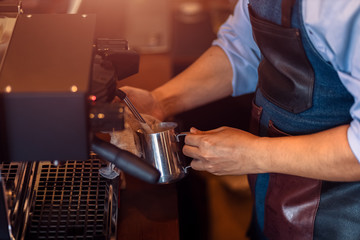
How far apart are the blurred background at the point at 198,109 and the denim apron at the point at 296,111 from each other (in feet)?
1.50

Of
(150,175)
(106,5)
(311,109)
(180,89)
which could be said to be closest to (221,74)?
(180,89)

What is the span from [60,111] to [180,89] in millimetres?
715

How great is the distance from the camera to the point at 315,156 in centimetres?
92

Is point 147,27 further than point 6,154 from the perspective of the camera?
Yes

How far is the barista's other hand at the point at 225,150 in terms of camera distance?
3.30 ft

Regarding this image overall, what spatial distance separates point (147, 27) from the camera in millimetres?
3195

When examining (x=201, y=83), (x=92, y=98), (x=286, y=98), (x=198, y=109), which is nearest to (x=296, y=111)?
(x=286, y=98)

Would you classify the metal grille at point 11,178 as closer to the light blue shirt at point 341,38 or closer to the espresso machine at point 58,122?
the espresso machine at point 58,122

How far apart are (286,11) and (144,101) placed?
475mm

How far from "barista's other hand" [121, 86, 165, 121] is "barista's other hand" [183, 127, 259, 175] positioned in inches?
9.1

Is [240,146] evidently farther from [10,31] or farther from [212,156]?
[10,31]

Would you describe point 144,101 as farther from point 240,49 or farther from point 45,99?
point 45,99

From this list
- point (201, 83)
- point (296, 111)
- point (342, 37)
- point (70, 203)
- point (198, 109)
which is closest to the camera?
point (342, 37)

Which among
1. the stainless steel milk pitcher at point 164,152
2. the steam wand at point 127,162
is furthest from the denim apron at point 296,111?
the steam wand at point 127,162
